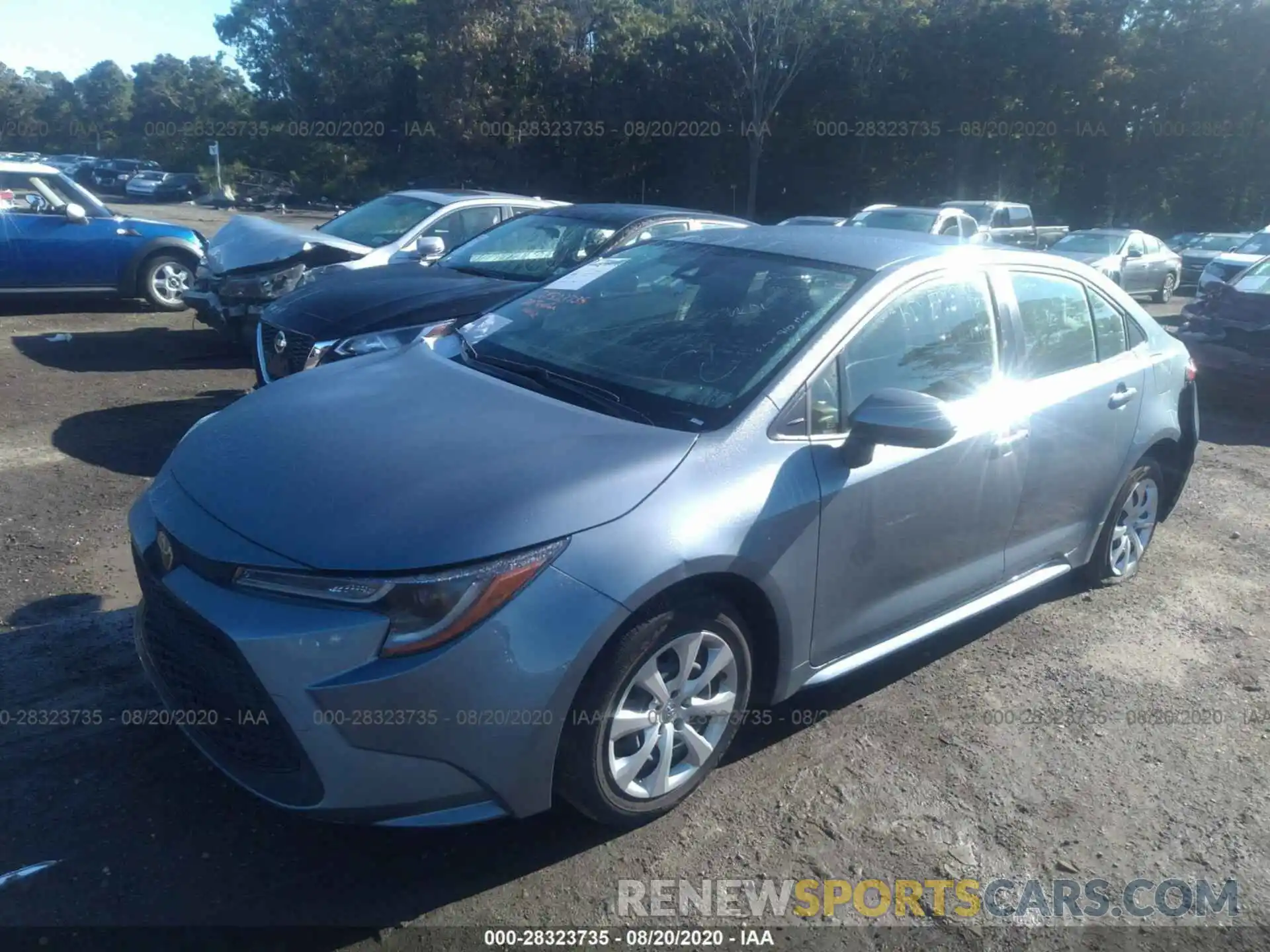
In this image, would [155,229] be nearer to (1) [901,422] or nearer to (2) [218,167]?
(1) [901,422]

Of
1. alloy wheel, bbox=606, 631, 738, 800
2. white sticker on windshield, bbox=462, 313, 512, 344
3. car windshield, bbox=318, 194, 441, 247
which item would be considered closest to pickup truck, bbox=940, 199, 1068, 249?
car windshield, bbox=318, 194, 441, 247

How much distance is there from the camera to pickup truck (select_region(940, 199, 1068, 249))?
67.6ft

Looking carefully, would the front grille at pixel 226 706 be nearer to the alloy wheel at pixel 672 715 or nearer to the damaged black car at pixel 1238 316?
the alloy wheel at pixel 672 715

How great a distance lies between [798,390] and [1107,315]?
7.42 feet

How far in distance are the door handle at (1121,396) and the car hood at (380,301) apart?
11.0 feet

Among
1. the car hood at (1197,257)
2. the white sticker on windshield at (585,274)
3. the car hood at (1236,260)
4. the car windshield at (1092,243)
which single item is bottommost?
the car hood at (1197,257)

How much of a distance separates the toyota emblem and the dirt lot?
0.75 meters

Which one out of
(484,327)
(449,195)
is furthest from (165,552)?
(449,195)

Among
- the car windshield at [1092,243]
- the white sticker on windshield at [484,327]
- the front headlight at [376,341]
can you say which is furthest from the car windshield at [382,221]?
the car windshield at [1092,243]

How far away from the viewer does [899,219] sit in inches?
677

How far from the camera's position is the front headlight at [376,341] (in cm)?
624

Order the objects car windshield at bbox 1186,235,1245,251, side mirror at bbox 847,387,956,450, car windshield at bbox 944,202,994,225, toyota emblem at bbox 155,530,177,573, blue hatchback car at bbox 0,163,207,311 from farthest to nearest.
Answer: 1. car windshield at bbox 1186,235,1245,251
2. car windshield at bbox 944,202,994,225
3. blue hatchback car at bbox 0,163,207,311
4. side mirror at bbox 847,387,956,450
5. toyota emblem at bbox 155,530,177,573

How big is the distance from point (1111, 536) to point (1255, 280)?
7.05 meters

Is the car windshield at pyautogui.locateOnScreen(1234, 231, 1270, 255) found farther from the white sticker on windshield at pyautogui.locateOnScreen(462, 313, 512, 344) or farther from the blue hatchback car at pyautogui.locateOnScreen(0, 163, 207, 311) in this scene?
the white sticker on windshield at pyautogui.locateOnScreen(462, 313, 512, 344)
